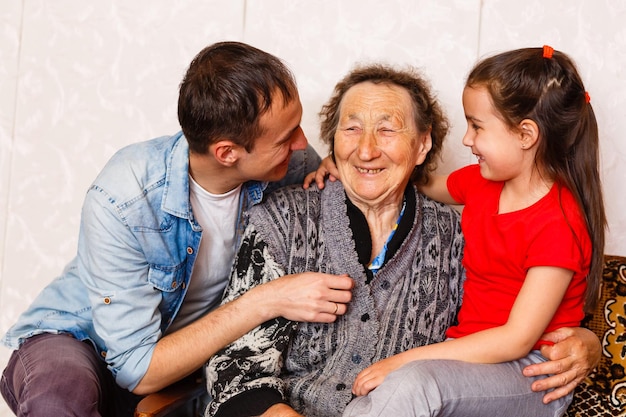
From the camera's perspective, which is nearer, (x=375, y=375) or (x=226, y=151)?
(x=375, y=375)

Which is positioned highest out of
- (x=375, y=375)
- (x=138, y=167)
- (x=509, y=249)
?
(x=138, y=167)

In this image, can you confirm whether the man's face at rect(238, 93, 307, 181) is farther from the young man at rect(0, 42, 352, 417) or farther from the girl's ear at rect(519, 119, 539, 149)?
the girl's ear at rect(519, 119, 539, 149)

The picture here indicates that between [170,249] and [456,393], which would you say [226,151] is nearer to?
[170,249]

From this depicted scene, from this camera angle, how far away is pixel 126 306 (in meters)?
2.05

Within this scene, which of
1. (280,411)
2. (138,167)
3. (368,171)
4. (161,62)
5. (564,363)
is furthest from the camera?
(161,62)

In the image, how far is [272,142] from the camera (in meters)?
2.12

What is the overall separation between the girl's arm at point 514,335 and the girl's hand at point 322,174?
0.61 m

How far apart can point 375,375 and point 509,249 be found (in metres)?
0.50

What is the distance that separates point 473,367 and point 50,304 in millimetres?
1236

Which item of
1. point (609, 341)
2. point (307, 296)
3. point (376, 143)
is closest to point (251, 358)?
point (307, 296)

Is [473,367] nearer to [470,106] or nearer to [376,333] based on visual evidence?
[376,333]

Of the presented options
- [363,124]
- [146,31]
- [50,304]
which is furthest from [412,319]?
[146,31]

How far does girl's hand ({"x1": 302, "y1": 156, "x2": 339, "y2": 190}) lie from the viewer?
7.50 ft

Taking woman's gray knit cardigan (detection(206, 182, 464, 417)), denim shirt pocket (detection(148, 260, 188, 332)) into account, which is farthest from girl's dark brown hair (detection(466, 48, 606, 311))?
denim shirt pocket (detection(148, 260, 188, 332))
